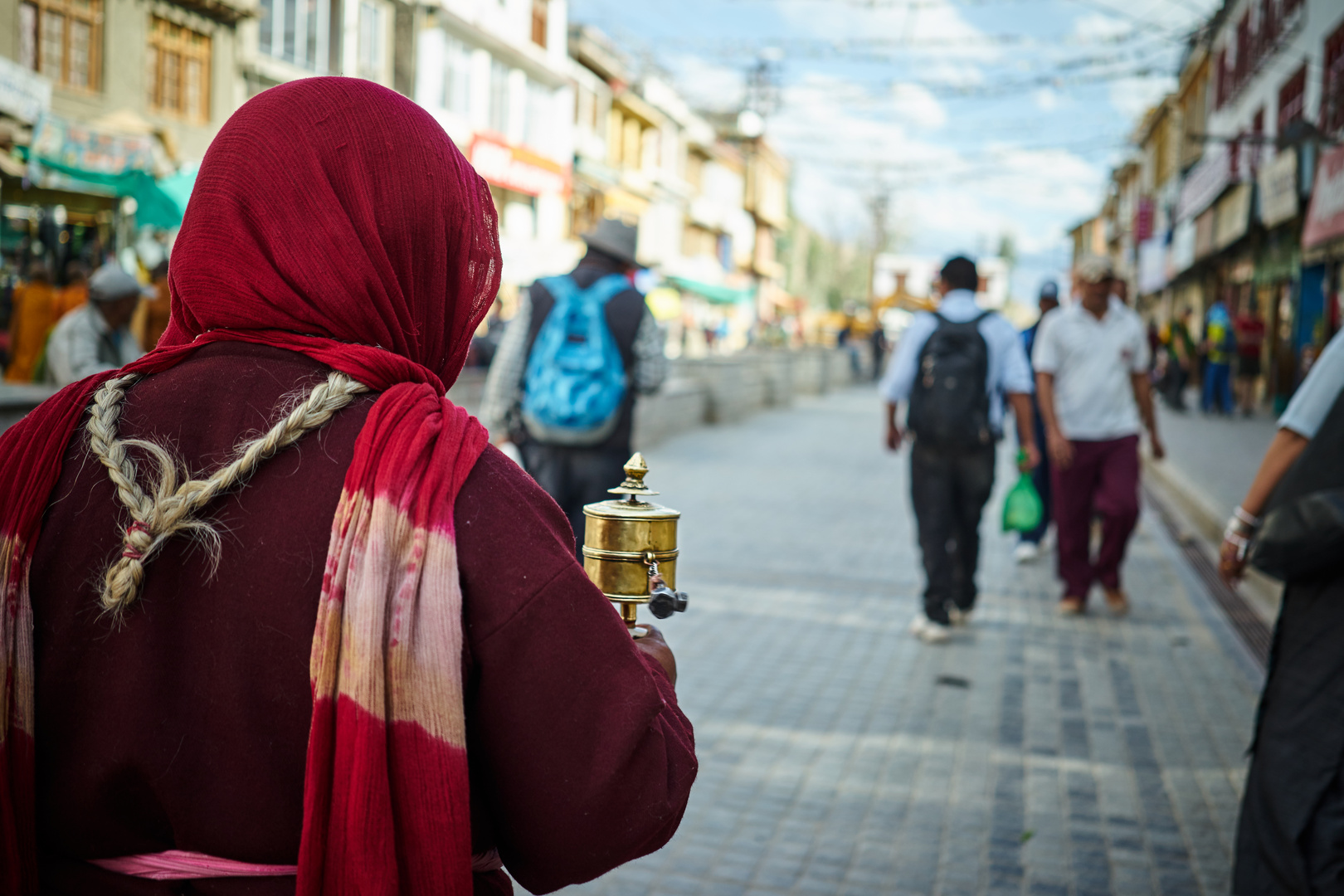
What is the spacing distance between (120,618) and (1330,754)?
8.74ft

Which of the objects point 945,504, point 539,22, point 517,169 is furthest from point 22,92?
point 539,22

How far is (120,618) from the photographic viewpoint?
1327mm

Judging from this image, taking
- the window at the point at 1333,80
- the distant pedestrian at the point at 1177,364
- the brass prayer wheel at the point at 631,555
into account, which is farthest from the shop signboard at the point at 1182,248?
the brass prayer wheel at the point at 631,555

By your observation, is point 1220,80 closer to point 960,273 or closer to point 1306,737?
point 960,273

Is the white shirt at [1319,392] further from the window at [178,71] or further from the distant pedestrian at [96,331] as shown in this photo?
the window at [178,71]

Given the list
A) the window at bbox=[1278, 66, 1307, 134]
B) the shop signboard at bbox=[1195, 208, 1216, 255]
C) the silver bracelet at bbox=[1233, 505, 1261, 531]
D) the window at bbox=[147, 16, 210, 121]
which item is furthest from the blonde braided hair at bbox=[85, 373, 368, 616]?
the shop signboard at bbox=[1195, 208, 1216, 255]

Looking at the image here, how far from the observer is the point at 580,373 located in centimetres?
498

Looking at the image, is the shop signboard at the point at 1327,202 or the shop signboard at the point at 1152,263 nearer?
the shop signboard at the point at 1327,202

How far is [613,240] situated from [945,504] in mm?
2334

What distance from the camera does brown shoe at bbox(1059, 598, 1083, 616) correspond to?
7.07m

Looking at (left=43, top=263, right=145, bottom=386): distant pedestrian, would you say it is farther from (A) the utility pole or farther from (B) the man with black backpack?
(A) the utility pole

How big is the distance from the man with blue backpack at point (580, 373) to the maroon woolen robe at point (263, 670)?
356 cm

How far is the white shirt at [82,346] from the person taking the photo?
6605 mm

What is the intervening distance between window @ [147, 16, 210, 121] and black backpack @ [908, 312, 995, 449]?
46.0ft
